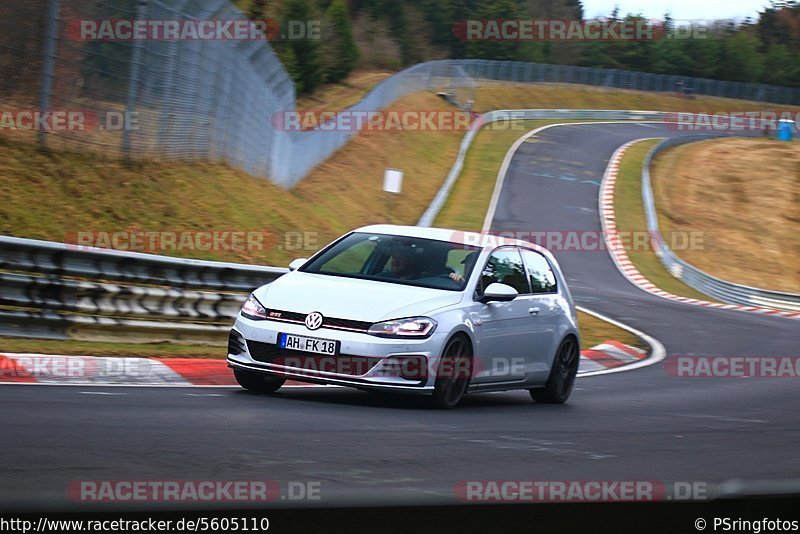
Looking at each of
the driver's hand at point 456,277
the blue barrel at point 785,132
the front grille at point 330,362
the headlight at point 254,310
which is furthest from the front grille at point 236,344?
the blue barrel at point 785,132

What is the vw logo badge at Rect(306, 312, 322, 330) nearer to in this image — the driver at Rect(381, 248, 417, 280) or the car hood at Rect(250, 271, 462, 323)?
the car hood at Rect(250, 271, 462, 323)

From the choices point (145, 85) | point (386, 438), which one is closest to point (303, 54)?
point (145, 85)

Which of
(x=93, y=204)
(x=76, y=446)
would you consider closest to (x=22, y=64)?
(x=93, y=204)

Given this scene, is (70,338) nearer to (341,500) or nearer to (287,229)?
(341,500)

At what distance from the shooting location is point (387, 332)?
8.98 meters

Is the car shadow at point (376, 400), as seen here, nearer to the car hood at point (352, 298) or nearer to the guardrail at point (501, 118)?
the car hood at point (352, 298)

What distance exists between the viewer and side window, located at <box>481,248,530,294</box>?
34.0 ft

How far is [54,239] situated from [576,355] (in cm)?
669

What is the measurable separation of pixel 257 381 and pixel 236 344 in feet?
1.61

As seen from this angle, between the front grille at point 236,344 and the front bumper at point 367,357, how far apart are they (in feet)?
0.56

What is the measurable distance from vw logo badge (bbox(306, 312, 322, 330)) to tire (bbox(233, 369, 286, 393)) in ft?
2.46

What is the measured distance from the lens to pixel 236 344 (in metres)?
9.41

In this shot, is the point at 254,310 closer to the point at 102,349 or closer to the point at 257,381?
the point at 257,381

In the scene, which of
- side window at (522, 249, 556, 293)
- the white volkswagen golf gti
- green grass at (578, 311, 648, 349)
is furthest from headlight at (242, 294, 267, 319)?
green grass at (578, 311, 648, 349)
